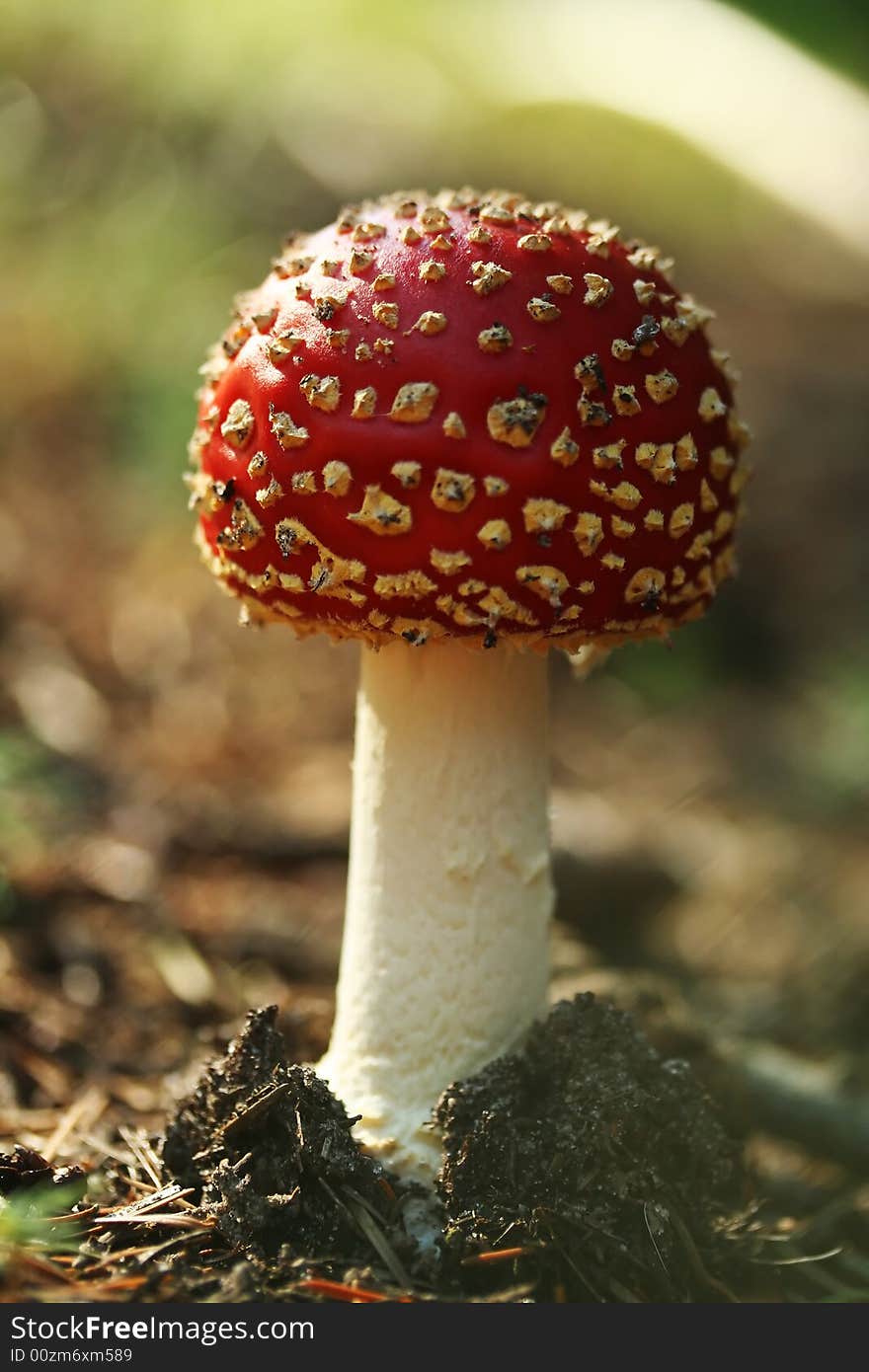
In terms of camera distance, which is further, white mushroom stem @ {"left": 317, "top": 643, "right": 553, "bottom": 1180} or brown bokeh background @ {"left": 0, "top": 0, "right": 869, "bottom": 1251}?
brown bokeh background @ {"left": 0, "top": 0, "right": 869, "bottom": 1251}

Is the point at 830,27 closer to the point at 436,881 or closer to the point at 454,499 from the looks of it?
the point at 454,499

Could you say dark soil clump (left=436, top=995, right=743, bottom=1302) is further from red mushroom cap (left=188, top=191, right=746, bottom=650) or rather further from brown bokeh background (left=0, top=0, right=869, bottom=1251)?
red mushroom cap (left=188, top=191, right=746, bottom=650)

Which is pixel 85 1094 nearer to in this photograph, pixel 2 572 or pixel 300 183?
pixel 2 572

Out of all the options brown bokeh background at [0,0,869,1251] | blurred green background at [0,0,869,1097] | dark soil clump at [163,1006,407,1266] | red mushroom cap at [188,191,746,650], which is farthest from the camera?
blurred green background at [0,0,869,1097]

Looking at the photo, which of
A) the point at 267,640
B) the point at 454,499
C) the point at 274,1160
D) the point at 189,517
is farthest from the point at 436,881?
the point at 189,517

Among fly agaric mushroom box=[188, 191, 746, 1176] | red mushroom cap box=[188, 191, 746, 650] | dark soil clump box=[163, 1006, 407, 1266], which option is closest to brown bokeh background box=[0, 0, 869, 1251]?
dark soil clump box=[163, 1006, 407, 1266]

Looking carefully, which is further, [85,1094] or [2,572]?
[2,572]

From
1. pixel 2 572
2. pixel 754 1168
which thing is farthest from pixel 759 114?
pixel 754 1168

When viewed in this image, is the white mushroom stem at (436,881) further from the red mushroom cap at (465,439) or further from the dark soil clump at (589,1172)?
the red mushroom cap at (465,439)
